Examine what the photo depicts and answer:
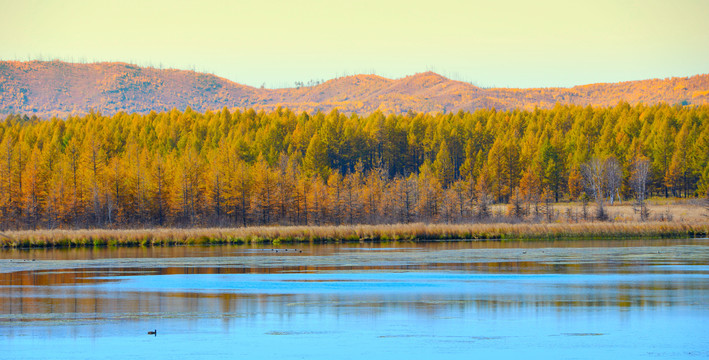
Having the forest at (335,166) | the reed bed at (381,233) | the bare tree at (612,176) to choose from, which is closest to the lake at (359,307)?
the reed bed at (381,233)

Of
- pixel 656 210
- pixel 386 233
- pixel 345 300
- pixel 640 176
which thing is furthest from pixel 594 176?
pixel 345 300

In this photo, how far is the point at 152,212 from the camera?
75.4 metres

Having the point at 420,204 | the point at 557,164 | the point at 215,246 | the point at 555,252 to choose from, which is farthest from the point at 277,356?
the point at 557,164

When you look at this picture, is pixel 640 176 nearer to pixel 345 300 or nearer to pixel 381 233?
pixel 381 233

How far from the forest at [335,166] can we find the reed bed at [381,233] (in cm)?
1390

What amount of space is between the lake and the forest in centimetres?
3553

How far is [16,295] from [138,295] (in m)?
3.67

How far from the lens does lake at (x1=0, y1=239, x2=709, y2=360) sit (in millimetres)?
16234

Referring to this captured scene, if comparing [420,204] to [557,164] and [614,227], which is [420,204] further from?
[557,164]

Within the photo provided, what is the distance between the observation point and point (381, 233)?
53.9 meters

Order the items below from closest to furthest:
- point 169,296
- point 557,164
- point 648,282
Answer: point 169,296 < point 648,282 < point 557,164

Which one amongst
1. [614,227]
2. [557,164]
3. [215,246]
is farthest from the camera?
[557,164]

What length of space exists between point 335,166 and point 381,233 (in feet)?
210

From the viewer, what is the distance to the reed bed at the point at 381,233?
5112 cm
